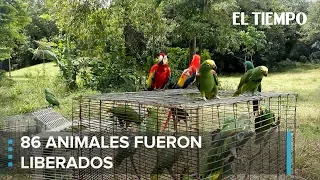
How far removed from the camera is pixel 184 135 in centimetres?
190

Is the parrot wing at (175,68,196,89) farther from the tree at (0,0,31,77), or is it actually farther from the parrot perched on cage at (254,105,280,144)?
the tree at (0,0,31,77)

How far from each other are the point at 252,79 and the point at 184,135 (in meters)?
0.53

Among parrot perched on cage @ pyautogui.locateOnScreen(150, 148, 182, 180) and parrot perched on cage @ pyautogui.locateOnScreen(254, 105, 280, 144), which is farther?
parrot perched on cage @ pyautogui.locateOnScreen(254, 105, 280, 144)

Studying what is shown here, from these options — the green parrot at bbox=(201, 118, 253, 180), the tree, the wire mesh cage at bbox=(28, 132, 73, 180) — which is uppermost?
the tree

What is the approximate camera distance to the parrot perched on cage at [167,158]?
1930 millimetres

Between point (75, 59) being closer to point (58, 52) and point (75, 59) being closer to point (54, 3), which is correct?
point (58, 52)

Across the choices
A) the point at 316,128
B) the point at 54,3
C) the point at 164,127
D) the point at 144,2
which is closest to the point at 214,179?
the point at 164,127

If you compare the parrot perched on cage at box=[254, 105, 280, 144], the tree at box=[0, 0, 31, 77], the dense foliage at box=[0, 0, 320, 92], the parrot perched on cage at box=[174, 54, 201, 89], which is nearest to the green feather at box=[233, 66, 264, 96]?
the parrot perched on cage at box=[254, 105, 280, 144]

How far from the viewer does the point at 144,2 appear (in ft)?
20.4

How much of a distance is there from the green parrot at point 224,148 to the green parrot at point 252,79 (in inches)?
10.5

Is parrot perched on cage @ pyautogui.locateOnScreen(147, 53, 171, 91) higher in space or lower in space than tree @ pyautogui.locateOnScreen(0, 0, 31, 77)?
lower

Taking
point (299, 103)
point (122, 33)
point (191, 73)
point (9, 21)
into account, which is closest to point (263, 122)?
point (191, 73)

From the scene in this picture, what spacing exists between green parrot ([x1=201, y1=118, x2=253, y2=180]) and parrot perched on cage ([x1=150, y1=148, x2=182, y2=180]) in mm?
155

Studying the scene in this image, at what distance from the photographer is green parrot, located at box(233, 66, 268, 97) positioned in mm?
2078
